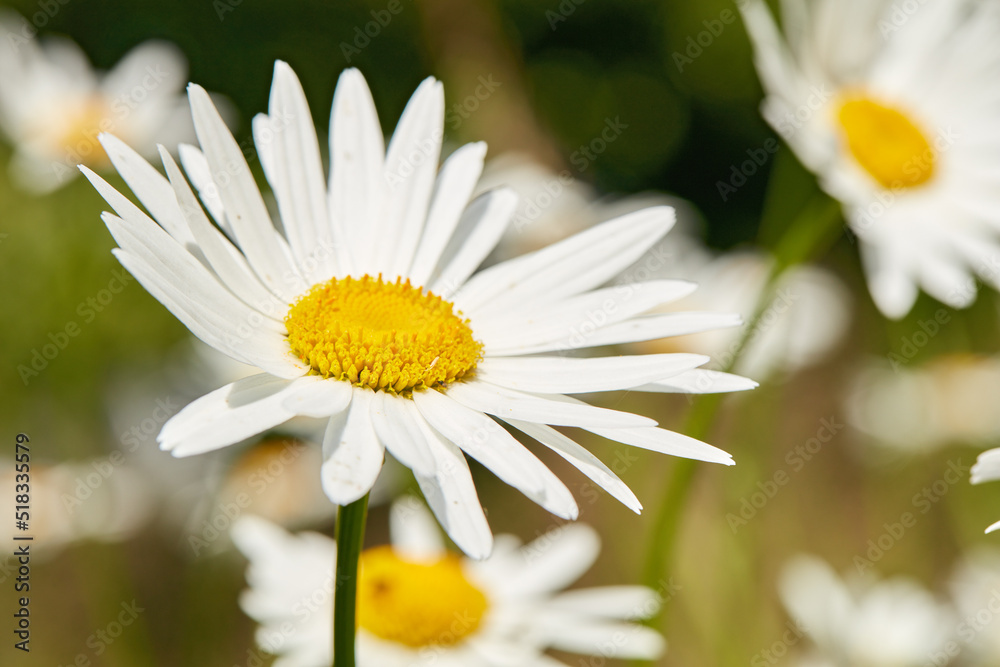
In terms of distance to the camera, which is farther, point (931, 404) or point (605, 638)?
point (931, 404)

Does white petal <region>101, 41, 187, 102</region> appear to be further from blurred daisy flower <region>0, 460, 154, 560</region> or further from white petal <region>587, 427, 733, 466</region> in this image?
white petal <region>587, 427, 733, 466</region>

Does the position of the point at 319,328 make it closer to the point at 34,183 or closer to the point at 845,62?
the point at 845,62

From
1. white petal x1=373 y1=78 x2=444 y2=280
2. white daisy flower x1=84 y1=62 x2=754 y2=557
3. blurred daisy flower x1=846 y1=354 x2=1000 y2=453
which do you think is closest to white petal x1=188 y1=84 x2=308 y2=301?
white daisy flower x1=84 y1=62 x2=754 y2=557

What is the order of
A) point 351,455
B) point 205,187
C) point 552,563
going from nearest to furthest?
point 351,455
point 205,187
point 552,563

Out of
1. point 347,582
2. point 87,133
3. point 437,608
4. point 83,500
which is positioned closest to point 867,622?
point 437,608

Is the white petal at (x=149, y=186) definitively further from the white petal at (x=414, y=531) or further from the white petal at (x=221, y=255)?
the white petal at (x=414, y=531)

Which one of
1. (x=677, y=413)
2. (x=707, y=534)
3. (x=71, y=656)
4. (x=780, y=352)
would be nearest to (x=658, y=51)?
(x=677, y=413)

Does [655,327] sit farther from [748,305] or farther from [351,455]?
[748,305]

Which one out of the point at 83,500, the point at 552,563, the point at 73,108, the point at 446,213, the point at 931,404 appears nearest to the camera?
the point at 446,213
